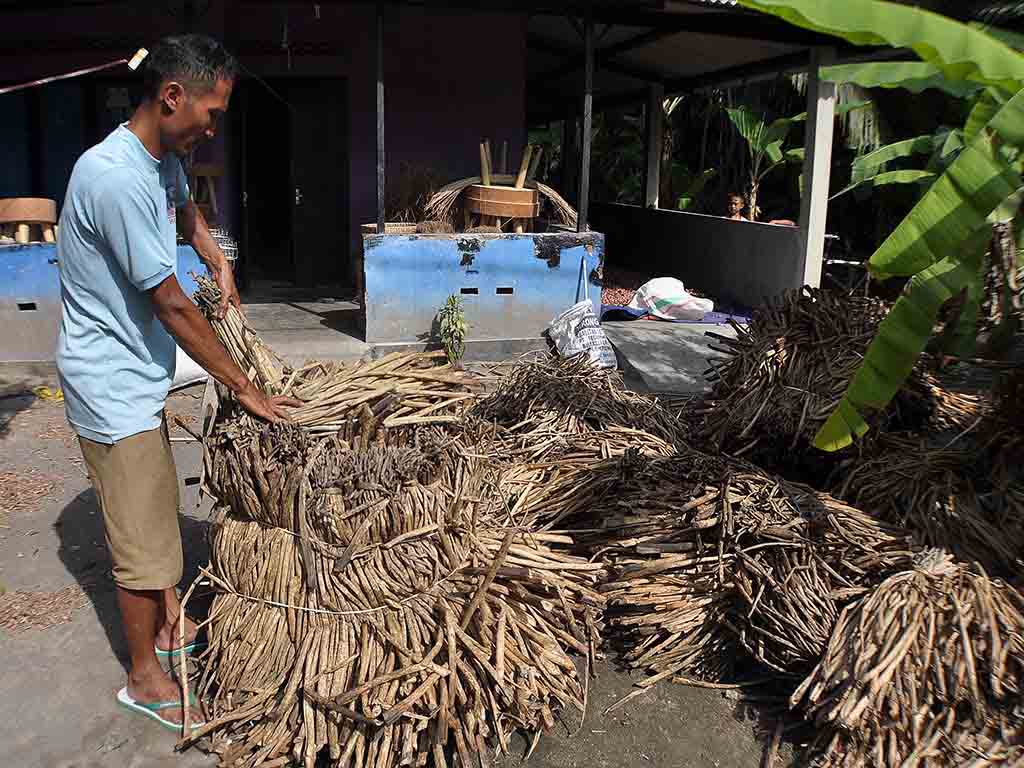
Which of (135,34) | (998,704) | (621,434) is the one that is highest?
(135,34)

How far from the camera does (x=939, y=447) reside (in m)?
3.94

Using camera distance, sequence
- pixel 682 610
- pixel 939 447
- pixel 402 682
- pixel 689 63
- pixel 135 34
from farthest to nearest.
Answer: pixel 689 63 < pixel 135 34 < pixel 939 447 < pixel 682 610 < pixel 402 682

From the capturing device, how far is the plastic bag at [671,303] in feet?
34.1

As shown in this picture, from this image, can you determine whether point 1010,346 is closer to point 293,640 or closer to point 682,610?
point 682,610

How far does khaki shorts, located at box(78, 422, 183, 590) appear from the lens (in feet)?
9.96

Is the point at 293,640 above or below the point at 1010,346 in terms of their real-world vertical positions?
below

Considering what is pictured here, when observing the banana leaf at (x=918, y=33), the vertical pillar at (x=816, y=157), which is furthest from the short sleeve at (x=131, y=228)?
the vertical pillar at (x=816, y=157)

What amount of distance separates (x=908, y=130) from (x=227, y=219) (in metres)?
9.22

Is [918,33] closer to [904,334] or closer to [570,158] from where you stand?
[904,334]

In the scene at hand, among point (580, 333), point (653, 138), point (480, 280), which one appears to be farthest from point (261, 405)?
point (653, 138)

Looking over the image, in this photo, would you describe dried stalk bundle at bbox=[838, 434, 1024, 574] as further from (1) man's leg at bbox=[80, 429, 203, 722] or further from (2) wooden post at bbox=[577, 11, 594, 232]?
(2) wooden post at bbox=[577, 11, 594, 232]

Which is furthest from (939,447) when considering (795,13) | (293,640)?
(293,640)

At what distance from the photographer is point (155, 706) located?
3105 mm

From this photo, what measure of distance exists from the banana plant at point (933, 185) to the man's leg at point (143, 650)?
2.56m
